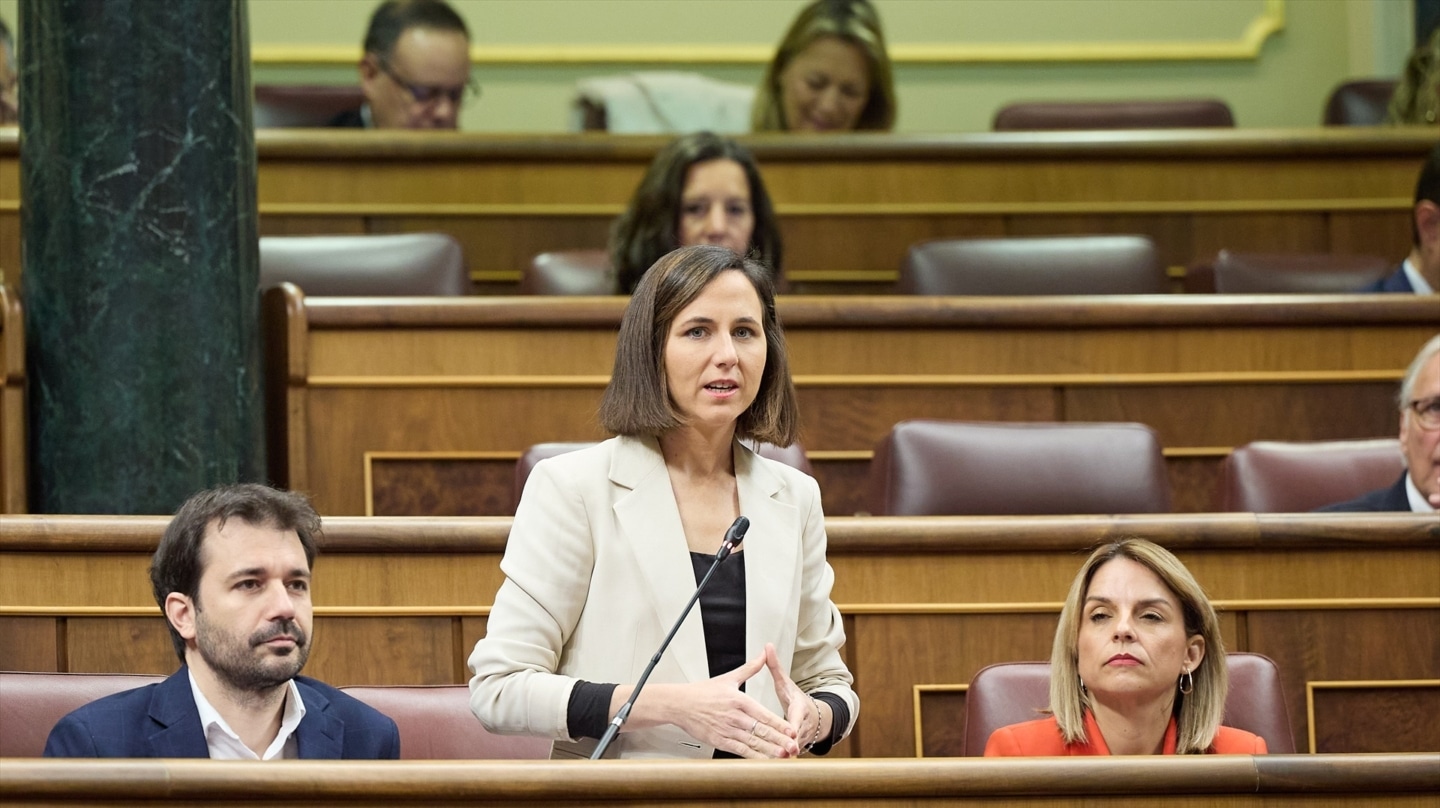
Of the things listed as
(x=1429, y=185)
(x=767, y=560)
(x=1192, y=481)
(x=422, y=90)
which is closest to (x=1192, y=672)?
(x=767, y=560)

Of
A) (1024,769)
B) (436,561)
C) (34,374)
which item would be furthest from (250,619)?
(34,374)

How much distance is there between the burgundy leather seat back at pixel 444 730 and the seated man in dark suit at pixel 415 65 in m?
1.64

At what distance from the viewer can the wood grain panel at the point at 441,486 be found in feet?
6.76

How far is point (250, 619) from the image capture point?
4.30 ft

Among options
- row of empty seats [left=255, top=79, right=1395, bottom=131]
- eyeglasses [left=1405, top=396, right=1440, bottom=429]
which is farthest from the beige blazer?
row of empty seats [left=255, top=79, right=1395, bottom=131]

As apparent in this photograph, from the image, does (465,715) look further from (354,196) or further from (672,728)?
(354,196)

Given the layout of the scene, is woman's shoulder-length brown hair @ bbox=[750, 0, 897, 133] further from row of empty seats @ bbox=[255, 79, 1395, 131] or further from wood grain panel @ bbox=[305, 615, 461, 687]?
wood grain panel @ bbox=[305, 615, 461, 687]

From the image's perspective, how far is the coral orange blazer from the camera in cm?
139

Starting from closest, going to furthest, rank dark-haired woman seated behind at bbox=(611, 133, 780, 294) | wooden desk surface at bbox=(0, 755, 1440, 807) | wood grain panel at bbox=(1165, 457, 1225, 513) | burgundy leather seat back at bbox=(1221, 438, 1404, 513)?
wooden desk surface at bbox=(0, 755, 1440, 807) → burgundy leather seat back at bbox=(1221, 438, 1404, 513) → wood grain panel at bbox=(1165, 457, 1225, 513) → dark-haired woman seated behind at bbox=(611, 133, 780, 294)

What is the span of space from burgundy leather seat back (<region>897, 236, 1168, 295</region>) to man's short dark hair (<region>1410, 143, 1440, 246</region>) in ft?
1.12

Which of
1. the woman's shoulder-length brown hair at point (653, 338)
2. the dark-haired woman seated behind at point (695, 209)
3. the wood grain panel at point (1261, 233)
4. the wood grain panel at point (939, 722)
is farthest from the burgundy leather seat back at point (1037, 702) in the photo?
the wood grain panel at point (1261, 233)

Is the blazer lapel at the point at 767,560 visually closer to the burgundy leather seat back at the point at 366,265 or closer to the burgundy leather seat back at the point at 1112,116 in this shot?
the burgundy leather seat back at the point at 366,265

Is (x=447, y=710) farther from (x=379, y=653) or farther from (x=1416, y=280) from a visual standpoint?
(x=1416, y=280)

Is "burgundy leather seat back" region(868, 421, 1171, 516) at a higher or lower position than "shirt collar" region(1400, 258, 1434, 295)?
lower
